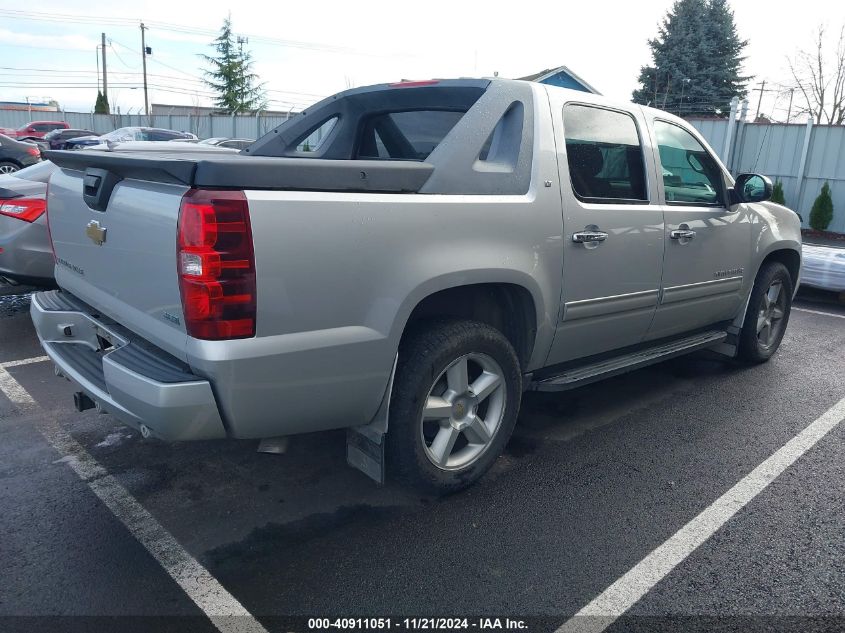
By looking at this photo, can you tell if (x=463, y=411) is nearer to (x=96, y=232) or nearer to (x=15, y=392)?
(x=96, y=232)

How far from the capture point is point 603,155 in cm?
373

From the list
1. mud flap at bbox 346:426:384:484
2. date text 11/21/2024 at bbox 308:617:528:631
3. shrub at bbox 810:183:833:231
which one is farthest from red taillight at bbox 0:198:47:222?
shrub at bbox 810:183:833:231

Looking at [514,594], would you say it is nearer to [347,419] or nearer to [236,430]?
[347,419]

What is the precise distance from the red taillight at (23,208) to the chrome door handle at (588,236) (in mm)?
4552

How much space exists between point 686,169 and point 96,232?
11.2ft

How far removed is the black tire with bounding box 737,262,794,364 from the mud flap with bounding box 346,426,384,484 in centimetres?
344

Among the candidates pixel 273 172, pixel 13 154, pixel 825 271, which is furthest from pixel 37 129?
pixel 273 172

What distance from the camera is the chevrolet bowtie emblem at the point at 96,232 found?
9.36 ft

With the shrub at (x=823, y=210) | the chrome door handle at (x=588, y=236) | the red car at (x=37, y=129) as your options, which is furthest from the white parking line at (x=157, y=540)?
the red car at (x=37, y=129)

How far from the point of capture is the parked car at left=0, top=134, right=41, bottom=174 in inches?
582

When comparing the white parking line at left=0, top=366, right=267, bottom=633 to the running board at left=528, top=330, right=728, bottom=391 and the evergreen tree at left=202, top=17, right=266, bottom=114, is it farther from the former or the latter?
the evergreen tree at left=202, top=17, right=266, bottom=114

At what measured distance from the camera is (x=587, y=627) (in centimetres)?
241

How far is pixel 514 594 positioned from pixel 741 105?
659 inches

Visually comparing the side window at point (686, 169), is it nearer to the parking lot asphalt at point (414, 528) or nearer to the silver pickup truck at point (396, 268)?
the silver pickup truck at point (396, 268)
